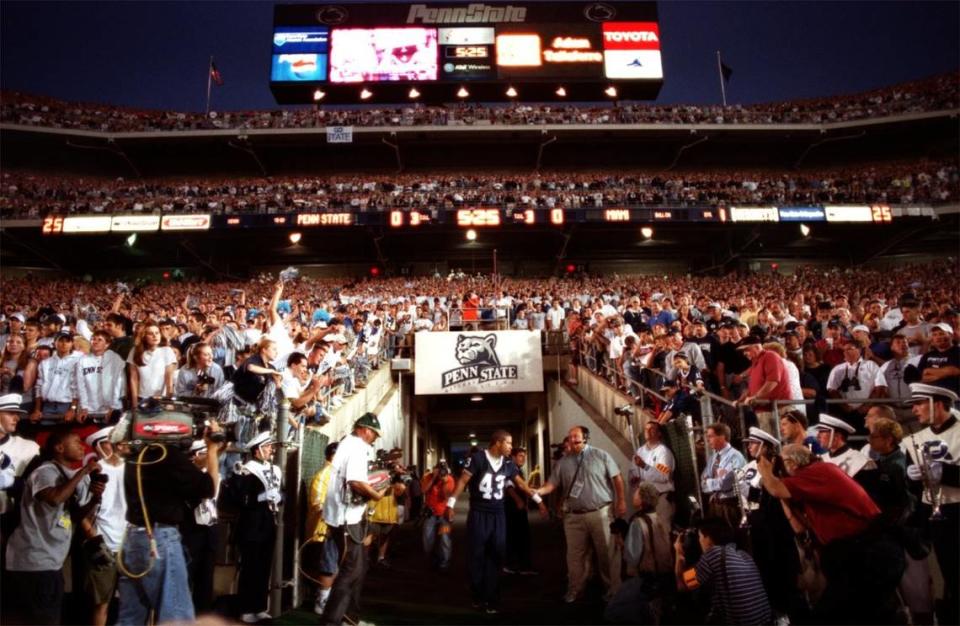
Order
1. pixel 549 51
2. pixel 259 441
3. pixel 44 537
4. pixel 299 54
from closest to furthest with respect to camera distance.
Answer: pixel 44 537
pixel 259 441
pixel 299 54
pixel 549 51

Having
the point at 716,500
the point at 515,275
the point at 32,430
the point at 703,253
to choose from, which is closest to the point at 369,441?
the point at 716,500

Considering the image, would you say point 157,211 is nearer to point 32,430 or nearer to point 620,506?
point 32,430

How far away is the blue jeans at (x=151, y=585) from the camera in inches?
134

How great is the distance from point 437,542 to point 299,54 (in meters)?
29.4

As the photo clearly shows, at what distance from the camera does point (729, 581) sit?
413 cm

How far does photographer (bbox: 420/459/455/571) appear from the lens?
7.85m

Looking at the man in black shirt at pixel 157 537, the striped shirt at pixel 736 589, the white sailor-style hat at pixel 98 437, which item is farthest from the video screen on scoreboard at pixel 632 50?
the man in black shirt at pixel 157 537

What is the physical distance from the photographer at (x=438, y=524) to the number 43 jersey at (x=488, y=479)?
1.30 meters

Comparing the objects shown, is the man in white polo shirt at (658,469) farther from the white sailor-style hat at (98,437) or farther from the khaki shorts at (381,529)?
the white sailor-style hat at (98,437)

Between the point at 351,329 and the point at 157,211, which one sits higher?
the point at 157,211

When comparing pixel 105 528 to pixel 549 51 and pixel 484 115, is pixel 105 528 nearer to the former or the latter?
pixel 484 115

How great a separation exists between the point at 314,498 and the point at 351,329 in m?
7.73

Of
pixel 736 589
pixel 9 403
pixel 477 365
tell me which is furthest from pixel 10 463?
pixel 477 365

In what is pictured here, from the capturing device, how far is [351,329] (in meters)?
13.6
